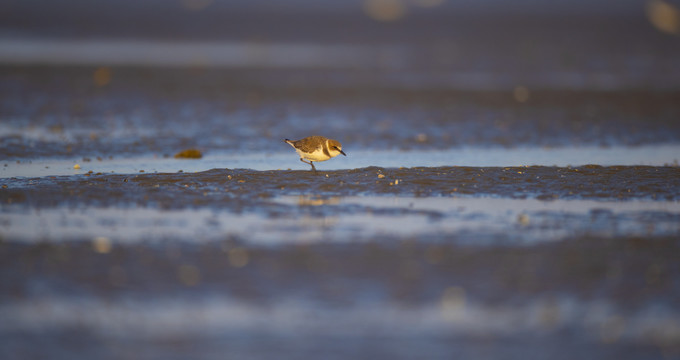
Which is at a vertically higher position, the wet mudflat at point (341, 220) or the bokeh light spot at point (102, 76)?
the bokeh light spot at point (102, 76)

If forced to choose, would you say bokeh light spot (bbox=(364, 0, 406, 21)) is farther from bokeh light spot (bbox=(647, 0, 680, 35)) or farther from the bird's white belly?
the bird's white belly

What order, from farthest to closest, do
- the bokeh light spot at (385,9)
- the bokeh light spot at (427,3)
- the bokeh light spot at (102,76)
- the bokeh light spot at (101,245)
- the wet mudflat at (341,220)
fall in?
1. the bokeh light spot at (427,3)
2. the bokeh light spot at (385,9)
3. the bokeh light spot at (102,76)
4. the bokeh light spot at (101,245)
5. the wet mudflat at (341,220)

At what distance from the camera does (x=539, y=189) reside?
12.4 m

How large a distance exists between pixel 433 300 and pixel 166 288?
2.40 meters

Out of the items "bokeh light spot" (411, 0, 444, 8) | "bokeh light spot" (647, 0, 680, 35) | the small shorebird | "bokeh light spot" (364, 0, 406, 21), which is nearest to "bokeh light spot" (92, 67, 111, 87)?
the small shorebird

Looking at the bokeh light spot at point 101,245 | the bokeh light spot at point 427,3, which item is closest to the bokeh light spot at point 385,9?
the bokeh light spot at point 427,3

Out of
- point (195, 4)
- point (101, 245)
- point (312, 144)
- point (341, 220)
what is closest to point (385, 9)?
point (195, 4)

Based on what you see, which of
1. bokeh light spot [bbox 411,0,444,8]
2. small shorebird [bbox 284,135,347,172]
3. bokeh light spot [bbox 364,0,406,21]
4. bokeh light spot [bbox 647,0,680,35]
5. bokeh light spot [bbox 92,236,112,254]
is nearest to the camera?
bokeh light spot [bbox 92,236,112,254]

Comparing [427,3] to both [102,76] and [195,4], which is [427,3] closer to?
[195,4]

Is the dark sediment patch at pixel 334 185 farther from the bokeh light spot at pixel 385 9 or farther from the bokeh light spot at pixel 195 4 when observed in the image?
the bokeh light spot at pixel 195 4

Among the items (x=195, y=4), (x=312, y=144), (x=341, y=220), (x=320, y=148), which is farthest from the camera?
(x=195, y=4)

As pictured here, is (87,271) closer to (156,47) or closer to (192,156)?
(192,156)

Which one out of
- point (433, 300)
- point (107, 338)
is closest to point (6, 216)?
point (107, 338)

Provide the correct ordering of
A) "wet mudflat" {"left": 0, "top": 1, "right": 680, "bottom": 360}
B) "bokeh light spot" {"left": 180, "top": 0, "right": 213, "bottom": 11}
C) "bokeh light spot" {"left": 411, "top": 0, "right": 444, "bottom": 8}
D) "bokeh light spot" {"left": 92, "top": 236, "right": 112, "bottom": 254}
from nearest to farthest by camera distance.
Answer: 1. "wet mudflat" {"left": 0, "top": 1, "right": 680, "bottom": 360}
2. "bokeh light spot" {"left": 92, "top": 236, "right": 112, "bottom": 254}
3. "bokeh light spot" {"left": 180, "top": 0, "right": 213, "bottom": 11}
4. "bokeh light spot" {"left": 411, "top": 0, "right": 444, "bottom": 8}
